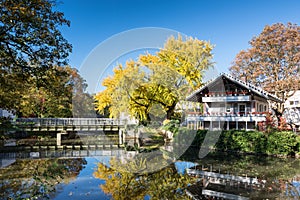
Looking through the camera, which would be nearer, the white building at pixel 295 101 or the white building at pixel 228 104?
the white building at pixel 228 104

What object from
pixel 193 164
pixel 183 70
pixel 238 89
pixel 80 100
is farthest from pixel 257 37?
pixel 80 100

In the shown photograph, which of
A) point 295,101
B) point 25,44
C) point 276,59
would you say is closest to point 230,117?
point 276,59

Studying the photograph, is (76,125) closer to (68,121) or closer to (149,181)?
(68,121)

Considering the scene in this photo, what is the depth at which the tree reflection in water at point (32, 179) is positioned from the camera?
8.03 meters

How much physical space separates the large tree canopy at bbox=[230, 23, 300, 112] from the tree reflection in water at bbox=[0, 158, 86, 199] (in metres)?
20.3

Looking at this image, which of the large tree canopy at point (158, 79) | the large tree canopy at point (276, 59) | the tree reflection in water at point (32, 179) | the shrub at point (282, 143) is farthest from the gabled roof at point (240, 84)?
the tree reflection in water at point (32, 179)

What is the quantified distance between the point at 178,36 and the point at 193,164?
1612 centimetres

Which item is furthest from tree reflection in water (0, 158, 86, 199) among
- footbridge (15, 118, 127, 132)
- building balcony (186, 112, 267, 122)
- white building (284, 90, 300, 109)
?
white building (284, 90, 300, 109)

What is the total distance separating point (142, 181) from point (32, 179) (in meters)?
4.46

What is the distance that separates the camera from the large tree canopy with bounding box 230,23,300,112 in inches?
1056

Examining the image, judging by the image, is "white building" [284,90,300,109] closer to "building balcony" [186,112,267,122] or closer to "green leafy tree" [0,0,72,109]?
"building balcony" [186,112,267,122]

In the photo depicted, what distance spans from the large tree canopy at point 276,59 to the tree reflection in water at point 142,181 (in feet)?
60.0

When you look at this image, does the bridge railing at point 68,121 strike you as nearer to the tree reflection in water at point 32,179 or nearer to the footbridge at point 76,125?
the footbridge at point 76,125

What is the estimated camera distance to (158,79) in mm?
24234
